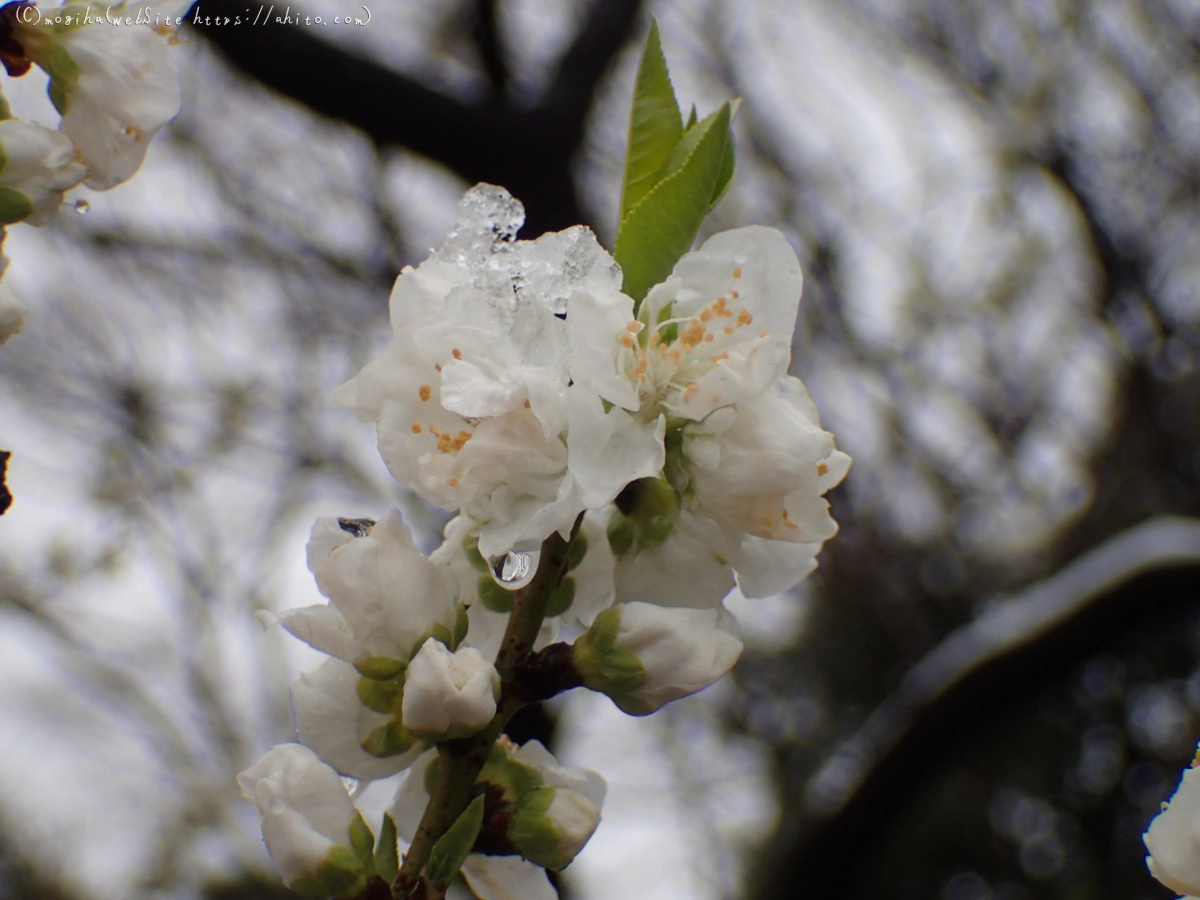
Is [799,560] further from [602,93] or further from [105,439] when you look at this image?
[105,439]

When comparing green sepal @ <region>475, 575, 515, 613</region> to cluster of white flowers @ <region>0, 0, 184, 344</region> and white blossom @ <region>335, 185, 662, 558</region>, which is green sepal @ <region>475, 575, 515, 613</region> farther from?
cluster of white flowers @ <region>0, 0, 184, 344</region>

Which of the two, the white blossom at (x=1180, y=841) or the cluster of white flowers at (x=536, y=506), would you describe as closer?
the white blossom at (x=1180, y=841)

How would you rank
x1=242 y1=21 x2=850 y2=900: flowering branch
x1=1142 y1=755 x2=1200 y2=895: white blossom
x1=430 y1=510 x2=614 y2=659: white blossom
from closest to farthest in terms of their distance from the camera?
1. x1=1142 y1=755 x2=1200 y2=895: white blossom
2. x1=242 y1=21 x2=850 y2=900: flowering branch
3. x1=430 y1=510 x2=614 y2=659: white blossom

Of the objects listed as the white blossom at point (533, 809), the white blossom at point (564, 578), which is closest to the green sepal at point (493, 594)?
the white blossom at point (564, 578)

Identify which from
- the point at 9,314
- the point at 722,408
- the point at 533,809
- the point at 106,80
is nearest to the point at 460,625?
the point at 533,809

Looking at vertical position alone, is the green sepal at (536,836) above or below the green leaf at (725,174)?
below

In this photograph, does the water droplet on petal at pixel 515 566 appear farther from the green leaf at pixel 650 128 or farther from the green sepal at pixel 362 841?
the green leaf at pixel 650 128

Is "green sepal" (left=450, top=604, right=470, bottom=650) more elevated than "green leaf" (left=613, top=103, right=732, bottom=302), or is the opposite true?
"green leaf" (left=613, top=103, right=732, bottom=302)

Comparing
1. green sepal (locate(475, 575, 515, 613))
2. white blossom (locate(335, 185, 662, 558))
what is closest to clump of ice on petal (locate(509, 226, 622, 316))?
white blossom (locate(335, 185, 662, 558))
